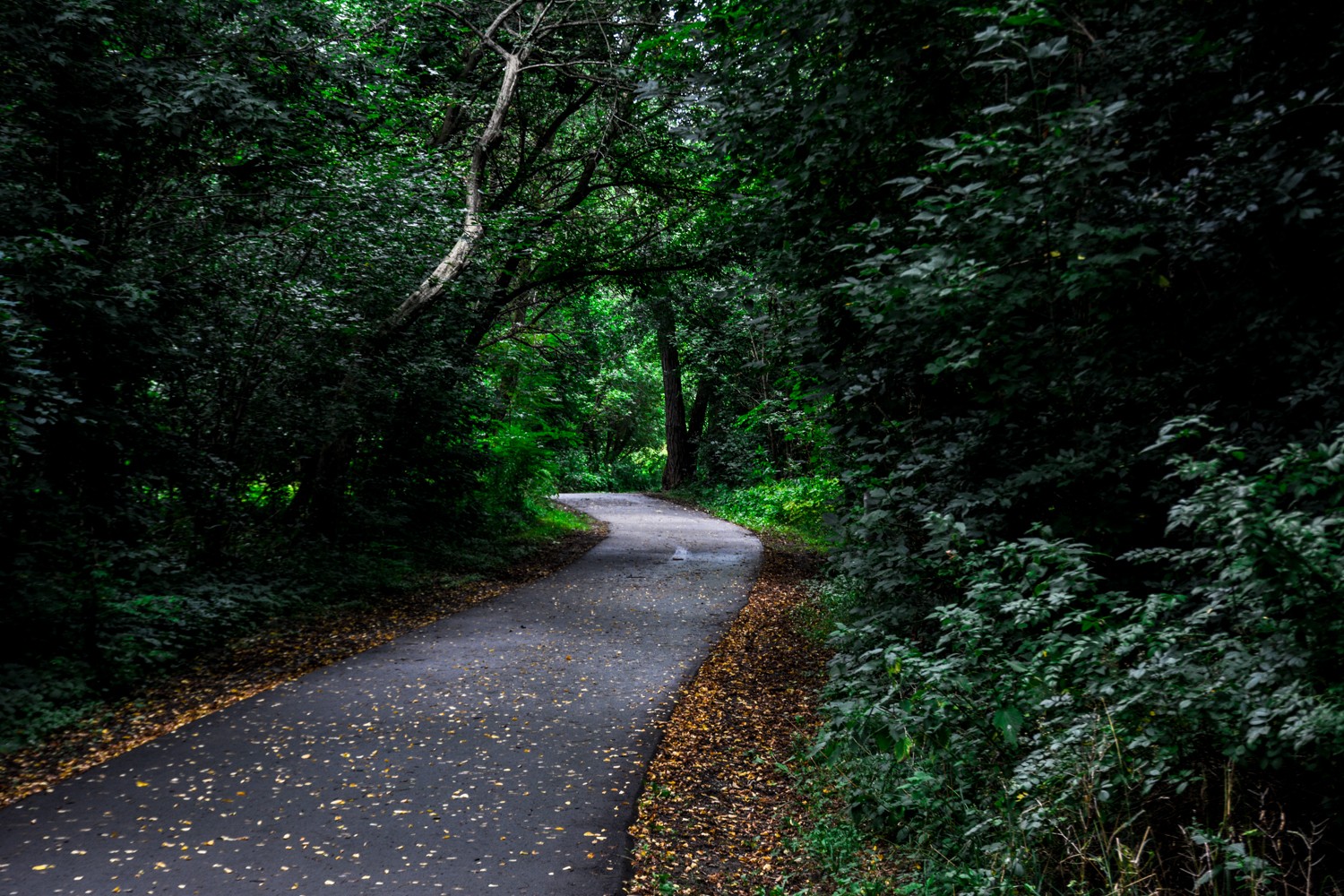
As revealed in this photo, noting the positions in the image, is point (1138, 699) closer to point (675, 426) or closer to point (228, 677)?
point (228, 677)

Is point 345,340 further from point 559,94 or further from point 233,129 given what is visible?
point 559,94

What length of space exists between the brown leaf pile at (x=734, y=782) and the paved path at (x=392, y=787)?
0.20 metres

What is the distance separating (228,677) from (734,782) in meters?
4.65

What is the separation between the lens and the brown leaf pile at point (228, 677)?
5406 mm

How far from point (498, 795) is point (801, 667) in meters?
4.12

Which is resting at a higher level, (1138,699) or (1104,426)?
(1104,426)

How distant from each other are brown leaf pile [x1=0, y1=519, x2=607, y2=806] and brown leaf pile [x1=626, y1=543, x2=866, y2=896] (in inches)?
141

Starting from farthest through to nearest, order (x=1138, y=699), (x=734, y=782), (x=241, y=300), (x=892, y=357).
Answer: (x=241, y=300) → (x=892, y=357) → (x=734, y=782) → (x=1138, y=699)

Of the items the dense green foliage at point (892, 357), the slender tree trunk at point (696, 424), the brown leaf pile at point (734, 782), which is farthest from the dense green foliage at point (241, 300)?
the slender tree trunk at point (696, 424)

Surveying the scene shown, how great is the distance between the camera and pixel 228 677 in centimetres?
730

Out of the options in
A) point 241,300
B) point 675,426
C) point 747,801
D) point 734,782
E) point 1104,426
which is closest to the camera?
point 1104,426

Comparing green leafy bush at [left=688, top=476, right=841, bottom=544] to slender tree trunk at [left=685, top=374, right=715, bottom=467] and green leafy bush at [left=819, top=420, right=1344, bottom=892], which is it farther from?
green leafy bush at [left=819, top=420, right=1344, bottom=892]

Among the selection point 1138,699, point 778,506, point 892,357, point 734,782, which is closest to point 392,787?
point 734,782

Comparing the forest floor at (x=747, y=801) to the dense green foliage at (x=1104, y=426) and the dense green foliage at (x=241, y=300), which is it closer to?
the dense green foliage at (x=1104, y=426)
